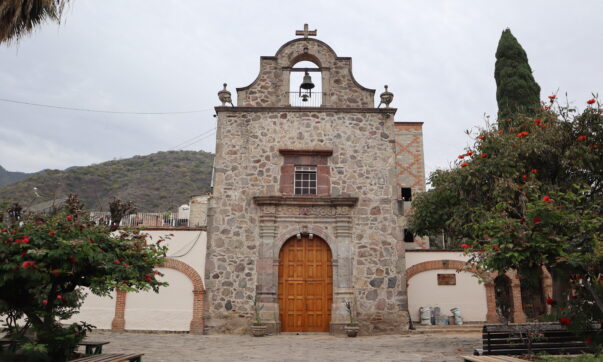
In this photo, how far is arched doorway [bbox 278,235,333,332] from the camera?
44.0ft

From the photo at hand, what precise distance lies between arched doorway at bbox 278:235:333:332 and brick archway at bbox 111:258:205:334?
2375 millimetres

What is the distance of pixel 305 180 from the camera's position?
47.6ft

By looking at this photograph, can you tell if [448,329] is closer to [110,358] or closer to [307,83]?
[307,83]

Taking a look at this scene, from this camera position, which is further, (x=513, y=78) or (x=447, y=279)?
(x=513, y=78)

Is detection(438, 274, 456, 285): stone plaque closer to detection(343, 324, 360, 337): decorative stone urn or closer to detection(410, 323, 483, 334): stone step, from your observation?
detection(410, 323, 483, 334): stone step

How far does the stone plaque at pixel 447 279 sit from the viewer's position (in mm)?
16141

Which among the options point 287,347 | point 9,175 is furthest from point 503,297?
point 9,175

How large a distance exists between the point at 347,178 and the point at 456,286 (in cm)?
580

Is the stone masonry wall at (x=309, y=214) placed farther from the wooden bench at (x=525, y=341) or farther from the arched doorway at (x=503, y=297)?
the wooden bench at (x=525, y=341)

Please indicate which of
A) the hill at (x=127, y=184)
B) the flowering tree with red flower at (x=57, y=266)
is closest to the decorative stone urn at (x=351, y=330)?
the flowering tree with red flower at (x=57, y=266)

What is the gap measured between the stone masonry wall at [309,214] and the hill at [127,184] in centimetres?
2895

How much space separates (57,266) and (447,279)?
13316mm

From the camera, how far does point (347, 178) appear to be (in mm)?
14414

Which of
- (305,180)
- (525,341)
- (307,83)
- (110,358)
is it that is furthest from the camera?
(307,83)
